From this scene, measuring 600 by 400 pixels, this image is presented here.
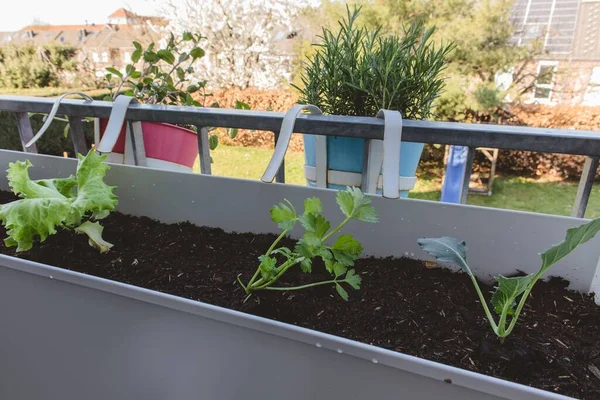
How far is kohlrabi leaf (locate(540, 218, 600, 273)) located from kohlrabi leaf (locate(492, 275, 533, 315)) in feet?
0.10

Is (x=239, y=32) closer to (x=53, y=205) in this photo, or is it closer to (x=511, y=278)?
(x=53, y=205)

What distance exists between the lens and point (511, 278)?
467mm

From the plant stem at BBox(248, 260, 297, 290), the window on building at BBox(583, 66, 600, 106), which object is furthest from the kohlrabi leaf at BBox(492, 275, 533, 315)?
the window on building at BBox(583, 66, 600, 106)

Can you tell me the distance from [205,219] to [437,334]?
0.51 m

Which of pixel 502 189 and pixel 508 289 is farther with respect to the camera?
pixel 502 189

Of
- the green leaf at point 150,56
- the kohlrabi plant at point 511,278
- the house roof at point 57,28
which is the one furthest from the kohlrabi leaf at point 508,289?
the house roof at point 57,28

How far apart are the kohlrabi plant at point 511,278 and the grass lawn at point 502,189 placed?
3734 mm

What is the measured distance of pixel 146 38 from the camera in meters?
8.34

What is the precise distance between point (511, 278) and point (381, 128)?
13.1 inches

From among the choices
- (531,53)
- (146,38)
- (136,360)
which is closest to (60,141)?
(146,38)

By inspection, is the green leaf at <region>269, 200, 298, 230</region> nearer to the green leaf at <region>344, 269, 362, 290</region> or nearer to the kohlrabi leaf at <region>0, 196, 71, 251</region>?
the green leaf at <region>344, 269, 362, 290</region>

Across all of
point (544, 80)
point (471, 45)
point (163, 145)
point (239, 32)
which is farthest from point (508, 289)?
point (239, 32)

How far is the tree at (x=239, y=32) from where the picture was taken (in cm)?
722

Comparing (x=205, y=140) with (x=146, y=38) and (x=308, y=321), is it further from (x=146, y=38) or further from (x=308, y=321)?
(x=146, y=38)
